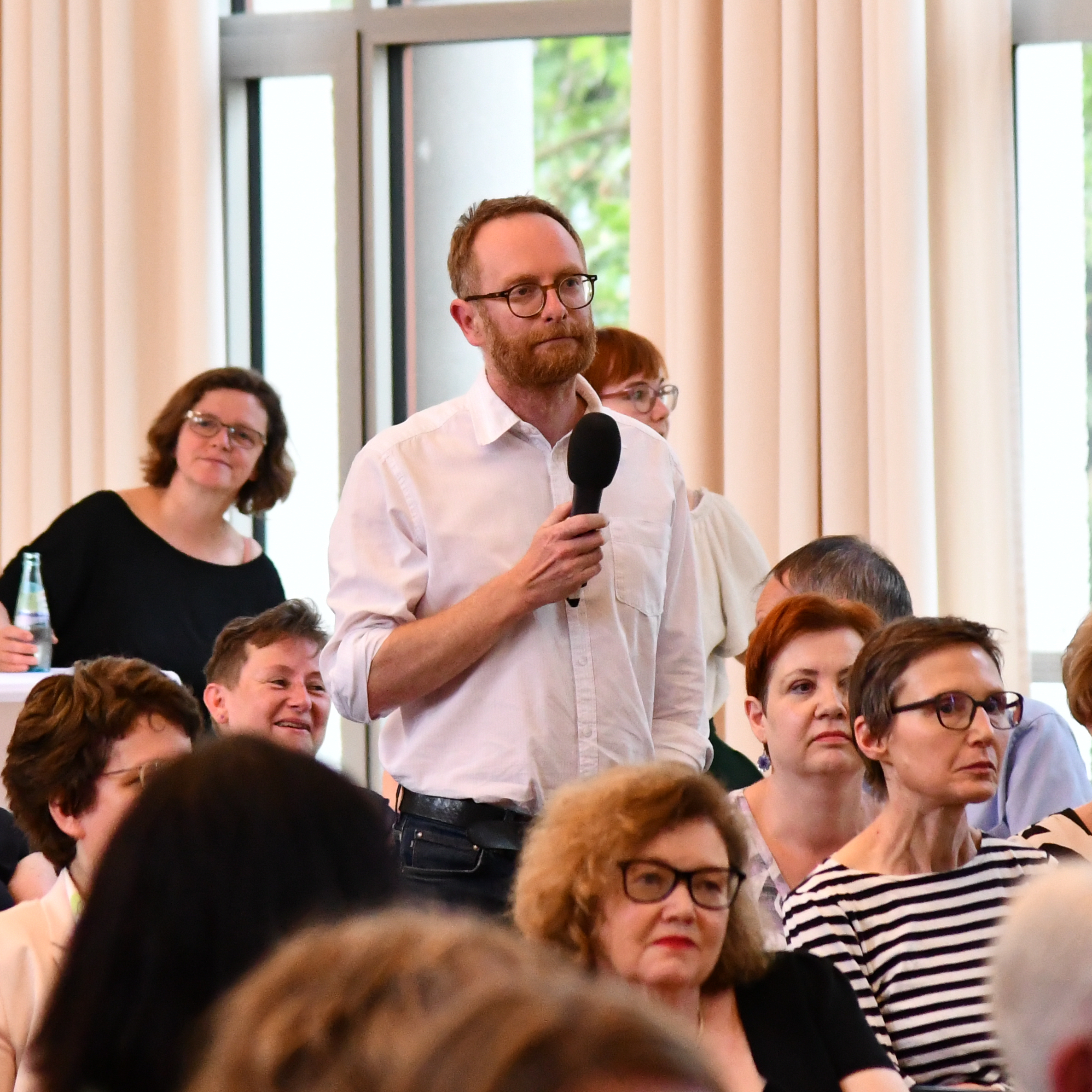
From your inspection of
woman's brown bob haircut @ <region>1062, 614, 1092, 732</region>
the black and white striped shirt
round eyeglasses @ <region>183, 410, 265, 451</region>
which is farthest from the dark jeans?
round eyeglasses @ <region>183, 410, 265, 451</region>

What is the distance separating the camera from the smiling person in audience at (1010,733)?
2.94 m

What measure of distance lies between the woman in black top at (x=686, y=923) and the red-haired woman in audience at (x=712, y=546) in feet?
4.54

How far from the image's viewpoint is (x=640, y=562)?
2.55 metres

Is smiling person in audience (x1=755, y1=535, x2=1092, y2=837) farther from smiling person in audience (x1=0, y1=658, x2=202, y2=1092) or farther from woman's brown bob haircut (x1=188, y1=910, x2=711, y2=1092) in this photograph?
woman's brown bob haircut (x1=188, y1=910, x2=711, y2=1092)

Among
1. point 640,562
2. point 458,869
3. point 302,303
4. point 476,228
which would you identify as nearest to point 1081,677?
point 640,562

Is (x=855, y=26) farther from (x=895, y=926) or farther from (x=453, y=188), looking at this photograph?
(x=895, y=926)

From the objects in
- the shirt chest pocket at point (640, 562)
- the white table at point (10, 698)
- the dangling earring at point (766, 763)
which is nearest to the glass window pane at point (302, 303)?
the white table at point (10, 698)

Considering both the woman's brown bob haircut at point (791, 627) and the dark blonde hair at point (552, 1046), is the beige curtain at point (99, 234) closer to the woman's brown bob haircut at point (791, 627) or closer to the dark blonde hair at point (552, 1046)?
the woman's brown bob haircut at point (791, 627)

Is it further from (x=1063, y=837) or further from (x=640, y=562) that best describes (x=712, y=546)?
(x=1063, y=837)

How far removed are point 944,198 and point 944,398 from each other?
55cm

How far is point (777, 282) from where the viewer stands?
457 centimetres

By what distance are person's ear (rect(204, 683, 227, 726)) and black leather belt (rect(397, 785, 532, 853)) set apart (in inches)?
34.4

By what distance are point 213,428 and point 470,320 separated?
1.79 metres

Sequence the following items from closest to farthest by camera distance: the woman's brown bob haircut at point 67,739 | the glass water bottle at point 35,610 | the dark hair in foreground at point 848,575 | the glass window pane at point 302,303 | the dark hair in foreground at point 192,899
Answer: the dark hair in foreground at point 192,899 < the woman's brown bob haircut at point 67,739 < the dark hair in foreground at point 848,575 < the glass water bottle at point 35,610 < the glass window pane at point 302,303
